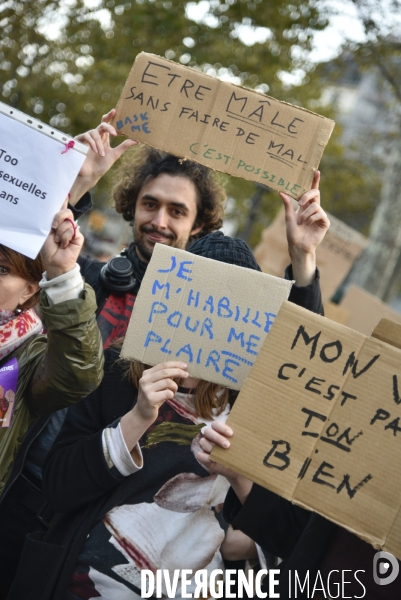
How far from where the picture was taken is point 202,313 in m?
2.07

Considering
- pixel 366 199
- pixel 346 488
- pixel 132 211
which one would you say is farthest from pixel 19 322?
pixel 366 199

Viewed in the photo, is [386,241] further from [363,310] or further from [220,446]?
[220,446]

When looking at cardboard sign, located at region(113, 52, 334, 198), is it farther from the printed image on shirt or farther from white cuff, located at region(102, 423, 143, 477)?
white cuff, located at region(102, 423, 143, 477)

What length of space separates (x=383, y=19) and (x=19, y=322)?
8.80m

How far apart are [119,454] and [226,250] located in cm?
77

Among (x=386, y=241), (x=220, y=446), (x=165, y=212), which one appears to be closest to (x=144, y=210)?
(x=165, y=212)

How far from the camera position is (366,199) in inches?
1176

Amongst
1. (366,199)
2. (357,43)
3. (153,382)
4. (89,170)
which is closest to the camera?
(153,382)

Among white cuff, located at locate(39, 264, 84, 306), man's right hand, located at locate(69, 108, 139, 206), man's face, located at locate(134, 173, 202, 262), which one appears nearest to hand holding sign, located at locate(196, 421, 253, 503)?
white cuff, located at locate(39, 264, 84, 306)

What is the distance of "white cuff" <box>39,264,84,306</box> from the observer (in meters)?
1.91

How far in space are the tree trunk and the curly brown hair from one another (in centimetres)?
889

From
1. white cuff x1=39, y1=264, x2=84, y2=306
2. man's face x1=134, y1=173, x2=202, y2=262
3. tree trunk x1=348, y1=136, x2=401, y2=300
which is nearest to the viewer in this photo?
white cuff x1=39, y1=264, x2=84, y2=306

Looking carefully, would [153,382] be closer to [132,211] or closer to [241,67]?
[132,211]

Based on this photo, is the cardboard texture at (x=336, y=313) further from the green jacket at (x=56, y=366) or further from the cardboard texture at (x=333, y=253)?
the green jacket at (x=56, y=366)
